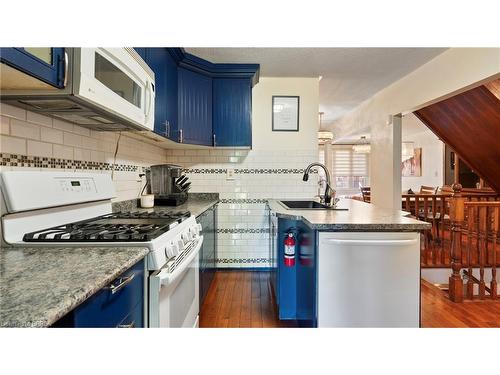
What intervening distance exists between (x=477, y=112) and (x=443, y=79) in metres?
0.93

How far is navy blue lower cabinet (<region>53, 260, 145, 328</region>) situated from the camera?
0.68 metres

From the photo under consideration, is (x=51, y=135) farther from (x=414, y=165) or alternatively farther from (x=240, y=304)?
(x=414, y=165)

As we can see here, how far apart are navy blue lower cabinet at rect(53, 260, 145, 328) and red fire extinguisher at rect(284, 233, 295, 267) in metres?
1.14

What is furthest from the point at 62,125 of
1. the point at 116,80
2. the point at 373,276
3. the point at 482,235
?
the point at 482,235

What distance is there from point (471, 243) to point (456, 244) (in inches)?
10.6

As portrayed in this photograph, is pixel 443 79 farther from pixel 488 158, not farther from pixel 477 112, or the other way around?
pixel 488 158

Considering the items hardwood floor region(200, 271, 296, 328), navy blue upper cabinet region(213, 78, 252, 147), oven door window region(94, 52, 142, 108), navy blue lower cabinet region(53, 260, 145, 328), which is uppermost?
navy blue upper cabinet region(213, 78, 252, 147)

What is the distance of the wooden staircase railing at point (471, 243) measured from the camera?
2635 mm

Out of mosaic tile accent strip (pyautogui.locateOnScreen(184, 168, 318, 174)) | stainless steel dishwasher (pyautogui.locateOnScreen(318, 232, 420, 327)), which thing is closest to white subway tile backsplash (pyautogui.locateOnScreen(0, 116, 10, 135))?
stainless steel dishwasher (pyautogui.locateOnScreen(318, 232, 420, 327))

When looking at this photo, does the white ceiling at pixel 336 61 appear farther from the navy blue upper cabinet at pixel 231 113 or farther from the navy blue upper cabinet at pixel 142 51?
the navy blue upper cabinet at pixel 142 51

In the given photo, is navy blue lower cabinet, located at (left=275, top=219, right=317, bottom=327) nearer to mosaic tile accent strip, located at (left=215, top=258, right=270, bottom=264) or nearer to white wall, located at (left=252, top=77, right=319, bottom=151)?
mosaic tile accent strip, located at (left=215, top=258, right=270, bottom=264)

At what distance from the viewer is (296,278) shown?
2.01 meters
